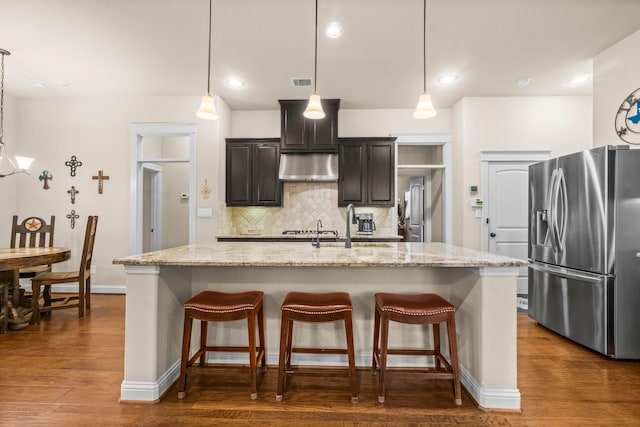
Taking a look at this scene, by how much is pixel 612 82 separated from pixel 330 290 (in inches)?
142

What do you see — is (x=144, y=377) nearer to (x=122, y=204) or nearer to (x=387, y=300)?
(x=387, y=300)

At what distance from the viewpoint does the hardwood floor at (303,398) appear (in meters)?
1.82

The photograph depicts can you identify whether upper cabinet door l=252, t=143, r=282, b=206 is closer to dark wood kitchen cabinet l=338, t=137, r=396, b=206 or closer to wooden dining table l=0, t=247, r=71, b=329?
dark wood kitchen cabinet l=338, t=137, r=396, b=206

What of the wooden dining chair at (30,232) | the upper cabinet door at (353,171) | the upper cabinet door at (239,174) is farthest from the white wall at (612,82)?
the wooden dining chair at (30,232)

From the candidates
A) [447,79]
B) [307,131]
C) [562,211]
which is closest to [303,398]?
[562,211]

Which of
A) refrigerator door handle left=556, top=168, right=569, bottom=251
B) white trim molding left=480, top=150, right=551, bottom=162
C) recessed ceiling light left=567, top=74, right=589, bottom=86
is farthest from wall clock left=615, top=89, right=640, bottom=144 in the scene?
white trim molding left=480, top=150, right=551, bottom=162

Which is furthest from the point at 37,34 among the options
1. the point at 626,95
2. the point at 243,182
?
the point at 626,95

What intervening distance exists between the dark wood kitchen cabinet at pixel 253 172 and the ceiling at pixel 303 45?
741mm

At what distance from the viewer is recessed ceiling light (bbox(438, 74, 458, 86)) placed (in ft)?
12.6

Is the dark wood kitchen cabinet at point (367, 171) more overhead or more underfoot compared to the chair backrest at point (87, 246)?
more overhead

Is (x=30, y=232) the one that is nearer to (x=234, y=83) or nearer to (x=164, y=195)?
(x=164, y=195)

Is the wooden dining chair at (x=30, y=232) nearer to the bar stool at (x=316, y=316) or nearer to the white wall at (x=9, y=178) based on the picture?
the white wall at (x=9, y=178)

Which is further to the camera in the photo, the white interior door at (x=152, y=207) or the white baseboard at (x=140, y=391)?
the white interior door at (x=152, y=207)

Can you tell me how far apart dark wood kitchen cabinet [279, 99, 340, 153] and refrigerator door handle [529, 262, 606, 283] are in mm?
2867
